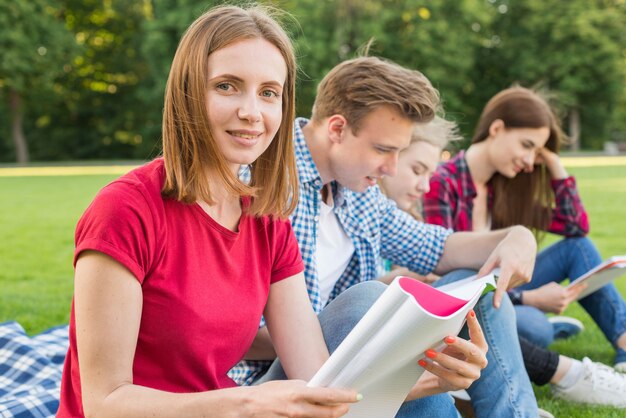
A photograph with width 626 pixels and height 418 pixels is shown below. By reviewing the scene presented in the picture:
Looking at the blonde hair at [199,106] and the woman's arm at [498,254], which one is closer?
the blonde hair at [199,106]

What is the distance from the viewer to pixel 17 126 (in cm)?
3300

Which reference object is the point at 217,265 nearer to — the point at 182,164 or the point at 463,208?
the point at 182,164

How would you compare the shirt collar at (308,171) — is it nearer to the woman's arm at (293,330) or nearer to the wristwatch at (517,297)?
the woman's arm at (293,330)

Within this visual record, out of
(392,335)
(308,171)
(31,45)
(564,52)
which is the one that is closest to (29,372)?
(308,171)

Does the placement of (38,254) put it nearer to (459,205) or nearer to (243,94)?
(459,205)

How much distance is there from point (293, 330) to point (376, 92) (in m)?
1.14

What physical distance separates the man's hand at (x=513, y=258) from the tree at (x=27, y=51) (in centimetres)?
3151

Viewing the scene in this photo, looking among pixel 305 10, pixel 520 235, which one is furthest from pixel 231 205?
pixel 305 10

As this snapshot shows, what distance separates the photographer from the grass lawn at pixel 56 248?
171 inches

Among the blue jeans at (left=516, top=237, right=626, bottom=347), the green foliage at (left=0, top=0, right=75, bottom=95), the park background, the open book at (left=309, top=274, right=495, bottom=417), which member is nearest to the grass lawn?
the blue jeans at (left=516, top=237, right=626, bottom=347)

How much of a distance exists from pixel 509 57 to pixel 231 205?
36.2 meters

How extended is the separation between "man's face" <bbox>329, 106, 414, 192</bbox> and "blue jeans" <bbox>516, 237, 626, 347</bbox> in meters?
1.39

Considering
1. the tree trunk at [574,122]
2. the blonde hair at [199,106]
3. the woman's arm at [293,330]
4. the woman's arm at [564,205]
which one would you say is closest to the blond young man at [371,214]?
the woman's arm at [293,330]

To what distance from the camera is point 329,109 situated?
2928 mm
